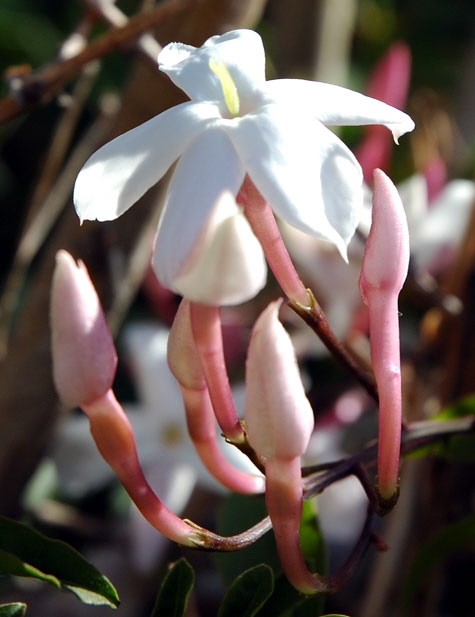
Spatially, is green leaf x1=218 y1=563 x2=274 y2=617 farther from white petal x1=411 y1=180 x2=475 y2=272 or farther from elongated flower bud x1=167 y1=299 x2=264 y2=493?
white petal x1=411 y1=180 x2=475 y2=272

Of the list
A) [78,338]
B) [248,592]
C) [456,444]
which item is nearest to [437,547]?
[456,444]

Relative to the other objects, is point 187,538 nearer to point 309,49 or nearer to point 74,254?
point 74,254

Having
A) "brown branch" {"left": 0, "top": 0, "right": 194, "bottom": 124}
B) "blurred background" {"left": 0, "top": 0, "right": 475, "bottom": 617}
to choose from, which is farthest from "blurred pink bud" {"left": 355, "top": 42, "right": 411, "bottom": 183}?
"brown branch" {"left": 0, "top": 0, "right": 194, "bottom": 124}

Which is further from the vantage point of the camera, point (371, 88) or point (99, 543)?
point (99, 543)

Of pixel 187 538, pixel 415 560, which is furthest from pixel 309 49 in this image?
pixel 187 538

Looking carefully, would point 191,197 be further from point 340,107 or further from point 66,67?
point 66,67

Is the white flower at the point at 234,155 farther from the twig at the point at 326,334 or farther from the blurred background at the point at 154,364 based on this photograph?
the blurred background at the point at 154,364
